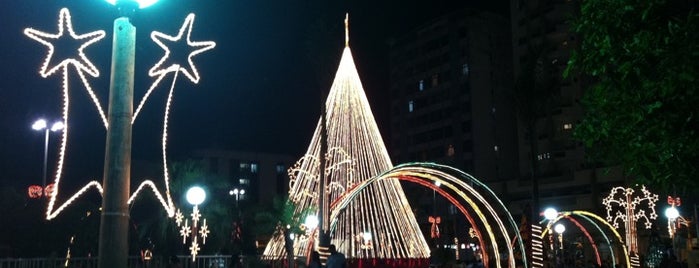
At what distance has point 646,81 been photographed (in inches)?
372

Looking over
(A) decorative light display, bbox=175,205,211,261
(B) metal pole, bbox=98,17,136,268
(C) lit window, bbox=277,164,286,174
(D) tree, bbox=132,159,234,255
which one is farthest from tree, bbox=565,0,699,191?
(C) lit window, bbox=277,164,286,174

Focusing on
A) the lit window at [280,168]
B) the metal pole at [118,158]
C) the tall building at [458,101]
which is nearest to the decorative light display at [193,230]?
the metal pole at [118,158]

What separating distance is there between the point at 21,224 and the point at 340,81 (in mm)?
15167

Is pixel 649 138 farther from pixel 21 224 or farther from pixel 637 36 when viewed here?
pixel 21 224

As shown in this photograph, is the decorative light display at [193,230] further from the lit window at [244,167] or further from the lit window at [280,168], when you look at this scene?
the lit window at [280,168]

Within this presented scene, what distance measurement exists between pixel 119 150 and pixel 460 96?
273ft

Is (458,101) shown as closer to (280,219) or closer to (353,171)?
(280,219)

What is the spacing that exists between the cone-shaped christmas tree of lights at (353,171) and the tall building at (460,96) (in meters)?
49.8

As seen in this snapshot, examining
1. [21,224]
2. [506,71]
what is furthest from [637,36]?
[506,71]

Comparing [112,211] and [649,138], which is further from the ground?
[649,138]

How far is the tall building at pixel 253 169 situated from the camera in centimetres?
10188

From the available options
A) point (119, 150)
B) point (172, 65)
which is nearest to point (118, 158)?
point (119, 150)

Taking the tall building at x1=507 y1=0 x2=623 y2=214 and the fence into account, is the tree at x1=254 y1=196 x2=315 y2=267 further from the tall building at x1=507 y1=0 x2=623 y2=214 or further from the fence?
the tall building at x1=507 y1=0 x2=623 y2=214

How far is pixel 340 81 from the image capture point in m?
28.0
